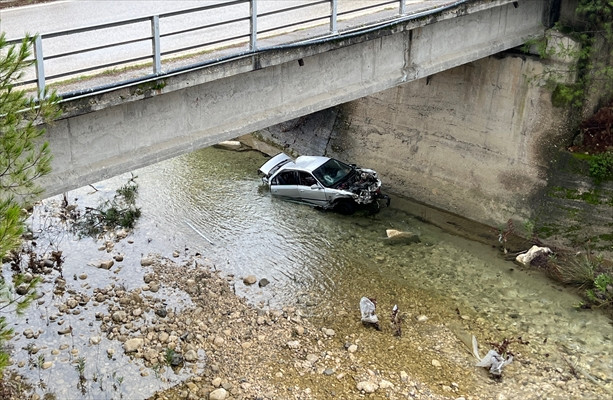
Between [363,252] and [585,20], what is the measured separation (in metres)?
8.22

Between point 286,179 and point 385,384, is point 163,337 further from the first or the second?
point 286,179

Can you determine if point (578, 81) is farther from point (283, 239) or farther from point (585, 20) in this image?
point (283, 239)

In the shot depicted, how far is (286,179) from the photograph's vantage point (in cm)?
1911

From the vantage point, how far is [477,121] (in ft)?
60.3

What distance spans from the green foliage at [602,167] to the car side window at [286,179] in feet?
25.4

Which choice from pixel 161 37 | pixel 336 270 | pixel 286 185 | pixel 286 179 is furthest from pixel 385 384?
pixel 286 179

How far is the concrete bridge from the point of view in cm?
995

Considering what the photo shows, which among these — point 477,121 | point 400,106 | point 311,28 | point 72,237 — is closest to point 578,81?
point 477,121

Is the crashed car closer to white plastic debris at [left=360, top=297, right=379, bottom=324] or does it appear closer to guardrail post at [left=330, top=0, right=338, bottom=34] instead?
white plastic debris at [left=360, top=297, right=379, bottom=324]

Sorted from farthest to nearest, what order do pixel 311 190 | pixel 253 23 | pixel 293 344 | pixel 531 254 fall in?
pixel 311 190 → pixel 531 254 → pixel 293 344 → pixel 253 23

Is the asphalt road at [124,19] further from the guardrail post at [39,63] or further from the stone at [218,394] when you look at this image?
the stone at [218,394]

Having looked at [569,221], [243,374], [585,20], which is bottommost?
[243,374]

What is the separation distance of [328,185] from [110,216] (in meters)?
5.92

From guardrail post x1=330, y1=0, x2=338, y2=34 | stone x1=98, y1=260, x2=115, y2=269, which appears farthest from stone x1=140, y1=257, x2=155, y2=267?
guardrail post x1=330, y1=0, x2=338, y2=34
